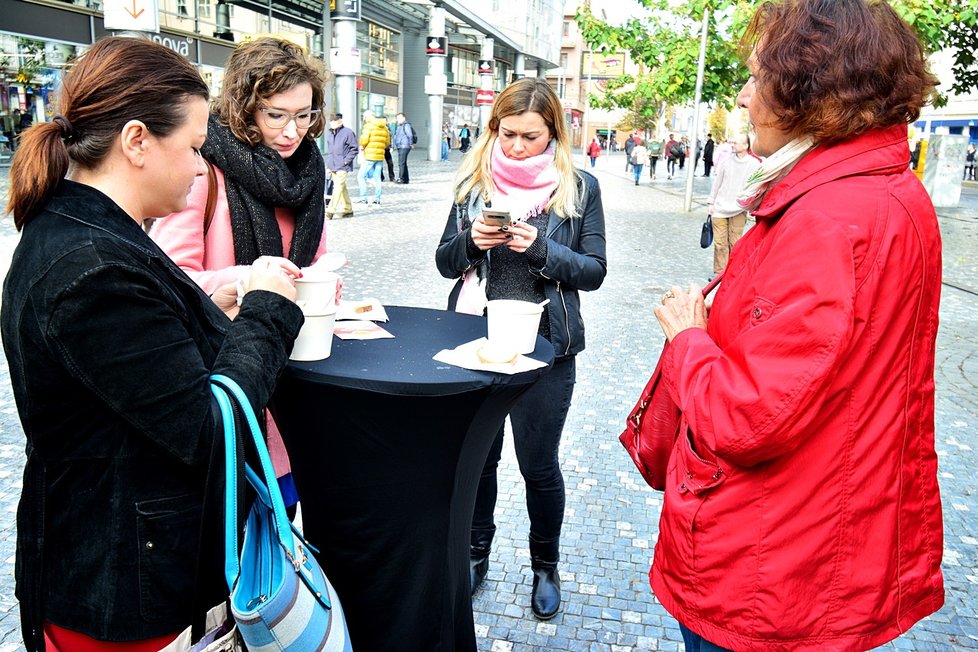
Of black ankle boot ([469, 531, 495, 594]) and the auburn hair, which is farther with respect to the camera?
black ankle boot ([469, 531, 495, 594])

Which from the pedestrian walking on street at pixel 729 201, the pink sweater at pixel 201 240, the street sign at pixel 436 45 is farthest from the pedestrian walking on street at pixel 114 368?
the street sign at pixel 436 45

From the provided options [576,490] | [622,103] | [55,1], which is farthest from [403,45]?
[576,490]

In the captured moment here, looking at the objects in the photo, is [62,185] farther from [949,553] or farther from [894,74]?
[949,553]

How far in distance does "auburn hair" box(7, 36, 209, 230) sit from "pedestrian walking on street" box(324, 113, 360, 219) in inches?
487

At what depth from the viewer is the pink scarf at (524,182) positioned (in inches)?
116

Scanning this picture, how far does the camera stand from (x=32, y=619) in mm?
1595

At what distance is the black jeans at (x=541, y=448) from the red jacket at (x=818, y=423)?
1189mm

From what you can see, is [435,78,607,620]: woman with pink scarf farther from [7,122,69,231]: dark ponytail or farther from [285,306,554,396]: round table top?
[7,122,69,231]: dark ponytail

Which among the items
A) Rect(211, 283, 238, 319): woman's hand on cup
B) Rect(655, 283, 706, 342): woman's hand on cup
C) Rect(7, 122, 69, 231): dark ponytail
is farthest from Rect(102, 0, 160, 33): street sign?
Rect(655, 283, 706, 342): woman's hand on cup

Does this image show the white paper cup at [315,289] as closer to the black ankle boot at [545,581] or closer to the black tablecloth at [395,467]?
the black tablecloth at [395,467]

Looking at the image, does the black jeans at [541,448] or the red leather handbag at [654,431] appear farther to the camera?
the black jeans at [541,448]

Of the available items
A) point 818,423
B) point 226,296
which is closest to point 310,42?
point 226,296

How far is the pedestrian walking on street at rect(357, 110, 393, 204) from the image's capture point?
50.9 ft

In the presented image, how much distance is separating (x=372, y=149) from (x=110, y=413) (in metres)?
14.5
